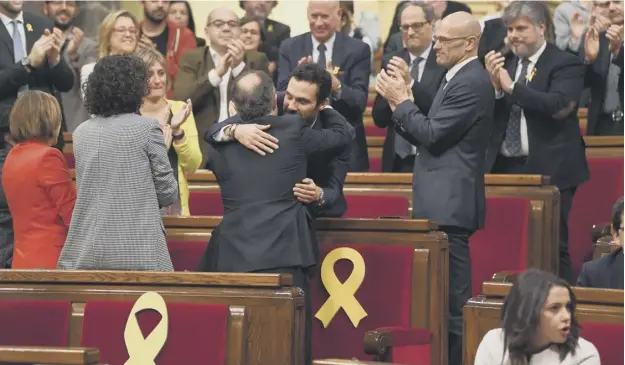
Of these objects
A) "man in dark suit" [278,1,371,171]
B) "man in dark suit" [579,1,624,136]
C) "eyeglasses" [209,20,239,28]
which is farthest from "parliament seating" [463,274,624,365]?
"eyeglasses" [209,20,239,28]

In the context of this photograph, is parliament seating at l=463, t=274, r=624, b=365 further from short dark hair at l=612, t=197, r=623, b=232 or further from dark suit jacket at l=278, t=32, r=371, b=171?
dark suit jacket at l=278, t=32, r=371, b=171

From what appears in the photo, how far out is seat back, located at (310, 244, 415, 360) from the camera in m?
4.18

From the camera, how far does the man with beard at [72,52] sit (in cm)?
663

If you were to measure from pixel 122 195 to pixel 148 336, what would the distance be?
17.5 inches

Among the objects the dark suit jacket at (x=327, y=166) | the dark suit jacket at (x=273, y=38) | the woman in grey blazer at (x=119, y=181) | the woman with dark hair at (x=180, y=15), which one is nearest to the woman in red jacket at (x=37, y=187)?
the woman in grey blazer at (x=119, y=181)

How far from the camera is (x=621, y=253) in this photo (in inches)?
149

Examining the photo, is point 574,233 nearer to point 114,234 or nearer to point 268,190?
point 268,190

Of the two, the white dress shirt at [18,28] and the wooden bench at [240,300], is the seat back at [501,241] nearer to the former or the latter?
the wooden bench at [240,300]

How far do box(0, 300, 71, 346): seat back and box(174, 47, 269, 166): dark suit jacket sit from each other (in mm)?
2305

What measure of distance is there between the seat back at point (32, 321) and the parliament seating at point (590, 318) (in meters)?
1.13

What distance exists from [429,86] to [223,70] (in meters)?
1.07

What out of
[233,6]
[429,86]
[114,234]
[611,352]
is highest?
[233,6]

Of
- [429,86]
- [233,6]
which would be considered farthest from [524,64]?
[233,6]

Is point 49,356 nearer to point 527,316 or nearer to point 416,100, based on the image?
point 527,316
